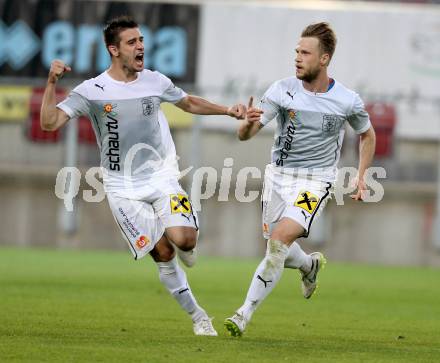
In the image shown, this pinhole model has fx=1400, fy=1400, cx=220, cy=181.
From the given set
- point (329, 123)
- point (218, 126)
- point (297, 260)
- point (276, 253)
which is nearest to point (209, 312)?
point (297, 260)

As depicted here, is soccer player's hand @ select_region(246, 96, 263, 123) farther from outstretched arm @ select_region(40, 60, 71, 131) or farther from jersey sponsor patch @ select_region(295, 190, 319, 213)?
outstretched arm @ select_region(40, 60, 71, 131)

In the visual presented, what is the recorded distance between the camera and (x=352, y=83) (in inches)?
1246

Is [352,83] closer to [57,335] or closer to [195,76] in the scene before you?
[195,76]

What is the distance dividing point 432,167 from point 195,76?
6.41 metres

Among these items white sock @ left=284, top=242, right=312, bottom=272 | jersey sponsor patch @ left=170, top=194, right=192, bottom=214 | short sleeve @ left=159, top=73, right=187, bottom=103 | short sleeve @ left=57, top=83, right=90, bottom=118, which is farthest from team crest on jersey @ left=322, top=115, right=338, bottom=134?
short sleeve @ left=57, top=83, right=90, bottom=118

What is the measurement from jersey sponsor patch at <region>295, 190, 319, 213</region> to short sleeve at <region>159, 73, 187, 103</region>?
1.31 m

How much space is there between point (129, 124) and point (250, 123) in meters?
1.00

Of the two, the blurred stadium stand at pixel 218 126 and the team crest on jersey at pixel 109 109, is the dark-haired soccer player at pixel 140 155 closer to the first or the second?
the team crest on jersey at pixel 109 109

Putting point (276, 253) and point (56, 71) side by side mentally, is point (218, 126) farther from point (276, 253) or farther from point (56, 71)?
point (56, 71)

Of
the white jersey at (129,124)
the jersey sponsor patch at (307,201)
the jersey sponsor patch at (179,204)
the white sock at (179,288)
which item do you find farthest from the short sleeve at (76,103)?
the jersey sponsor patch at (307,201)

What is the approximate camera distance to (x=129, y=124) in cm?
1145

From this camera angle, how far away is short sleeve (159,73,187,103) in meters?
11.7

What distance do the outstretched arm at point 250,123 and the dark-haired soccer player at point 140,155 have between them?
0.09m

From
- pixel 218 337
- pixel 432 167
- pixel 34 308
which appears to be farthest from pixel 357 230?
pixel 218 337
